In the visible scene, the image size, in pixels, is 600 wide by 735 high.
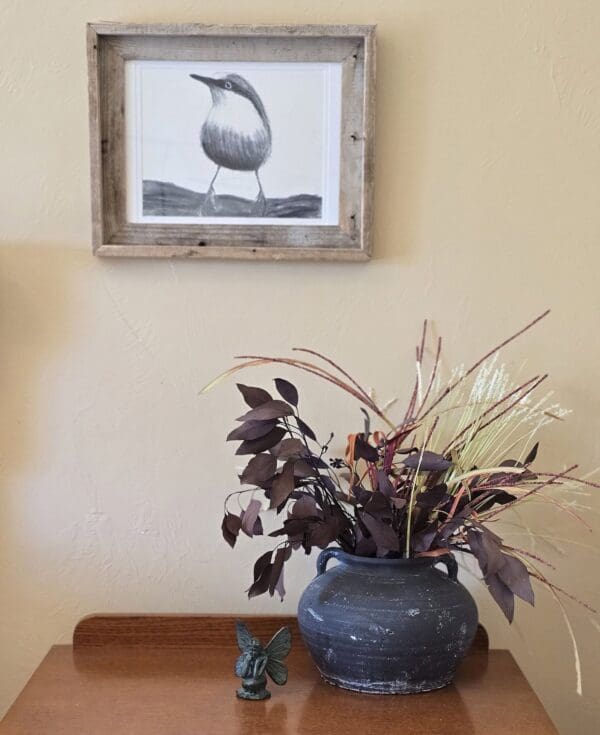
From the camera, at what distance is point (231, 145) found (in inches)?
55.5

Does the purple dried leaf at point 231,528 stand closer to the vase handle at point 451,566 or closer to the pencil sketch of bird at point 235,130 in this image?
the vase handle at point 451,566

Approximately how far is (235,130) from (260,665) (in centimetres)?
74

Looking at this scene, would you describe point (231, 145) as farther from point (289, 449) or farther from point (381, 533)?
point (381, 533)

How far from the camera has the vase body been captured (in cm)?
117

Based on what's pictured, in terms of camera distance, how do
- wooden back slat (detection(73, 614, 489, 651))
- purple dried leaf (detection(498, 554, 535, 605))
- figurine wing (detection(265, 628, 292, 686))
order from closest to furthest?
1. purple dried leaf (detection(498, 554, 535, 605))
2. figurine wing (detection(265, 628, 292, 686))
3. wooden back slat (detection(73, 614, 489, 651))

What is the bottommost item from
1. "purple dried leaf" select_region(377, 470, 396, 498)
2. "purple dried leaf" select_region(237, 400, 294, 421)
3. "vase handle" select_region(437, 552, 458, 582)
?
"vase handle" select_region(437, 552, 458, 582)

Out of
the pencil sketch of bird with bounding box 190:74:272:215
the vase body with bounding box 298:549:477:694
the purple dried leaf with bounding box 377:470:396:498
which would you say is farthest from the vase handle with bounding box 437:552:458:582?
the pencil sketch of bird with bounding box 190:74:272:215

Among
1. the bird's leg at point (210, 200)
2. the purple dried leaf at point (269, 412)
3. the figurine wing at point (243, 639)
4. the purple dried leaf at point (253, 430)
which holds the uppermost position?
the bird's leg at point (210, 200)

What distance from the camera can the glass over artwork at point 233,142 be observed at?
1.40m

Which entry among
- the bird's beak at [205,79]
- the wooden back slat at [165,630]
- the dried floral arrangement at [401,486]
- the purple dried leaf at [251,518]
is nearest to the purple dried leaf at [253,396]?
the dried floral arrangement at [401,486]

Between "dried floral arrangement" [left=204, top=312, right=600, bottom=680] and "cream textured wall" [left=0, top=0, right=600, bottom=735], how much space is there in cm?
9

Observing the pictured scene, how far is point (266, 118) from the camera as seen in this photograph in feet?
4.60

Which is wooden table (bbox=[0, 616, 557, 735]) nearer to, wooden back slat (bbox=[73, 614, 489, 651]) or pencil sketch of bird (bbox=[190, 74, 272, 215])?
wooden back slat (bbox=[73, 614, 489, 651])

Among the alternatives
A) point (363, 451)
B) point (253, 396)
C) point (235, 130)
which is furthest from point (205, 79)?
point (363, 451)
